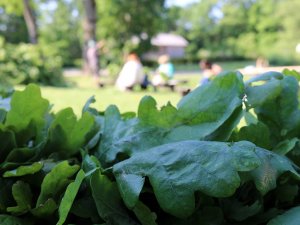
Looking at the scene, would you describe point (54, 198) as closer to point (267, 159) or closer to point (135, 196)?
point (135, 196)

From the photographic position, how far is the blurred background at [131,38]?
1806 cm

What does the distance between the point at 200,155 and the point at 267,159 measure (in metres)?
0.14

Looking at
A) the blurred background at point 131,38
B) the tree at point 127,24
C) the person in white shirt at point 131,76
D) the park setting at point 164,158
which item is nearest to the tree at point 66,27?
the blurred background at point 131,38

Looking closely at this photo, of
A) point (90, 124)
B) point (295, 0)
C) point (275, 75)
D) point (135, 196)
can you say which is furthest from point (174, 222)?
point (295, 0)

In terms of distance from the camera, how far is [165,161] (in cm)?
77

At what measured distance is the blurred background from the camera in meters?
18.1

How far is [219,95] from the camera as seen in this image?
95 cm

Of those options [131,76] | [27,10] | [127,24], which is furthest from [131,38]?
[131,76]

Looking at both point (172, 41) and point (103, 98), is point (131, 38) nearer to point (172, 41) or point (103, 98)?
point (103, 98)

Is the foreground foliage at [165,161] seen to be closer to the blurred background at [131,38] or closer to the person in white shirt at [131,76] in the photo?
the blurred background at [131,38]

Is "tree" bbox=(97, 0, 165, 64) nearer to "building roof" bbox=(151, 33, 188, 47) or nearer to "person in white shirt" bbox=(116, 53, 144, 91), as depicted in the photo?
"person in white shirt" bbox=(116, 53, 144, 91)

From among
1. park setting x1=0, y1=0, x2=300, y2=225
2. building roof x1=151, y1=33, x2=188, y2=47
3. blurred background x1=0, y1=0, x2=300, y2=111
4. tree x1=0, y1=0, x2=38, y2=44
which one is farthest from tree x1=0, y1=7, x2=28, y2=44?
park setting x1=0, y1=0, x2=300, y2=225

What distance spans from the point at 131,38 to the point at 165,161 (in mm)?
31762

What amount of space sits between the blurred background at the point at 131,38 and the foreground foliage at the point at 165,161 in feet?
1.77
